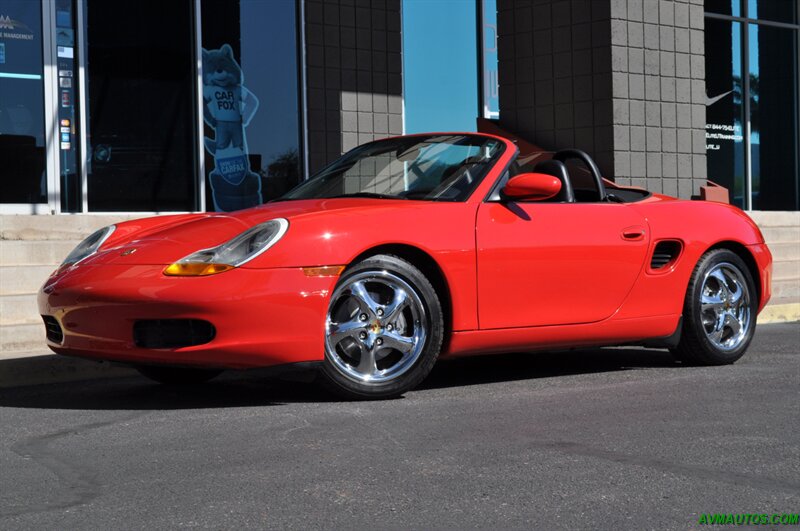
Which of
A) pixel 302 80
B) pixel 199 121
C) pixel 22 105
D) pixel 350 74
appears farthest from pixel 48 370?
pixel 350 74

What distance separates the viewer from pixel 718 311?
21.7 feet

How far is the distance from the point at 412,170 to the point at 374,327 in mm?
1063

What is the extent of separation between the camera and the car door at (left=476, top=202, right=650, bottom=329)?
5.55m

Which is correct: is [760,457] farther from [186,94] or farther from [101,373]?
[186,94]

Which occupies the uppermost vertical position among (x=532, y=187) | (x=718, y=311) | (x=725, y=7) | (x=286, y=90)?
(x=725, y=7)

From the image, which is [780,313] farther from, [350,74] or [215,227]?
[215,227]

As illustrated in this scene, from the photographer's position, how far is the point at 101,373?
6.52 meters

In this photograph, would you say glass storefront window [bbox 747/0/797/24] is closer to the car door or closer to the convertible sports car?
the convertible sports car

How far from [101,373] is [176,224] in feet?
4.39

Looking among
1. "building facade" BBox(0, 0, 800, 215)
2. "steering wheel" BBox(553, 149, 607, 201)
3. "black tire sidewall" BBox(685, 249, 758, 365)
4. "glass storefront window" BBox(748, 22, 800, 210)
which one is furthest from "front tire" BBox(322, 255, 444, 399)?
"glass storefront window" BBox(748, 22, 800, 210)

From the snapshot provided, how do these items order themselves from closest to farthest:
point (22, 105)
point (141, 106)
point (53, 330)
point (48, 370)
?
1. point (53, 330)
2. point (48, 370)
3. point (22, 105)
4. point (141, 106)

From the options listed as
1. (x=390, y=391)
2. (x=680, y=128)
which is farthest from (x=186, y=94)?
(x=390, y=391)

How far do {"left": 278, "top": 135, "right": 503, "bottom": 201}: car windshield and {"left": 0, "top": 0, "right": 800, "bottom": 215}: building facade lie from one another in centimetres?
536

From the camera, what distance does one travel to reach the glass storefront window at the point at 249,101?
12.1 metres
